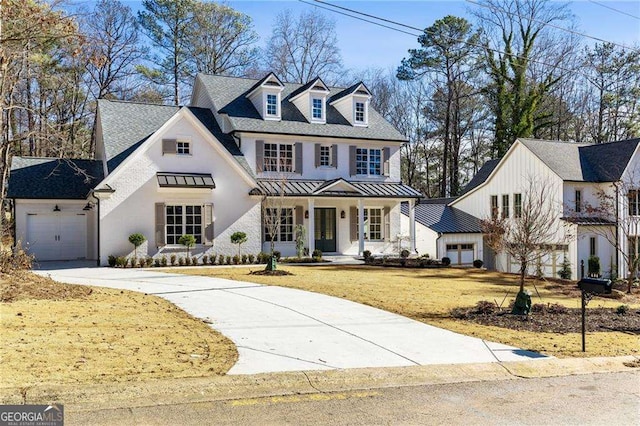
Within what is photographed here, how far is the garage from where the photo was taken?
31822mm

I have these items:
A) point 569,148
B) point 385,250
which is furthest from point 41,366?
point 569,148

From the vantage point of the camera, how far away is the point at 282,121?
28.5 metres

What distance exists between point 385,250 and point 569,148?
12464 millimetres

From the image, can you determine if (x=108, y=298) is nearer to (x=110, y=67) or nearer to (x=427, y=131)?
(x=110, y=67)

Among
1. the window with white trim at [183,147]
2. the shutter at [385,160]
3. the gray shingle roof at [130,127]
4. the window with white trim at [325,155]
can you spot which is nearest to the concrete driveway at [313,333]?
the window with white trim at [183,147]

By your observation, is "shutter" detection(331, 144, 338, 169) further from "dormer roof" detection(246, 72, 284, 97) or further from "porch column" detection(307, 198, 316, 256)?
"dormer roof" detection(246, 72, 284, 97)

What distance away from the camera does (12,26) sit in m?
14.1

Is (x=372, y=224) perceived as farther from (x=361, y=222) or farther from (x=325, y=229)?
(x=325, y=229)

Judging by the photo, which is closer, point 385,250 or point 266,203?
point 266,203

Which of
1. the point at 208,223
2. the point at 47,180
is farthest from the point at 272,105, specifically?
the point at 47,180

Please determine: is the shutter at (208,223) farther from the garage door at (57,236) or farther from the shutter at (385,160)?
the shutter at (385,160)

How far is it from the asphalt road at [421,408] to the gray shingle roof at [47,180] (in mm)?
19848

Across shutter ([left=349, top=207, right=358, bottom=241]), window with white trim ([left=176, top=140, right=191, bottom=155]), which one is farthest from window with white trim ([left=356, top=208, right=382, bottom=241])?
window with white trim ([left=176, top=140, right=191, bottom=155])

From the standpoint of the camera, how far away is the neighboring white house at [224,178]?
891 inches
